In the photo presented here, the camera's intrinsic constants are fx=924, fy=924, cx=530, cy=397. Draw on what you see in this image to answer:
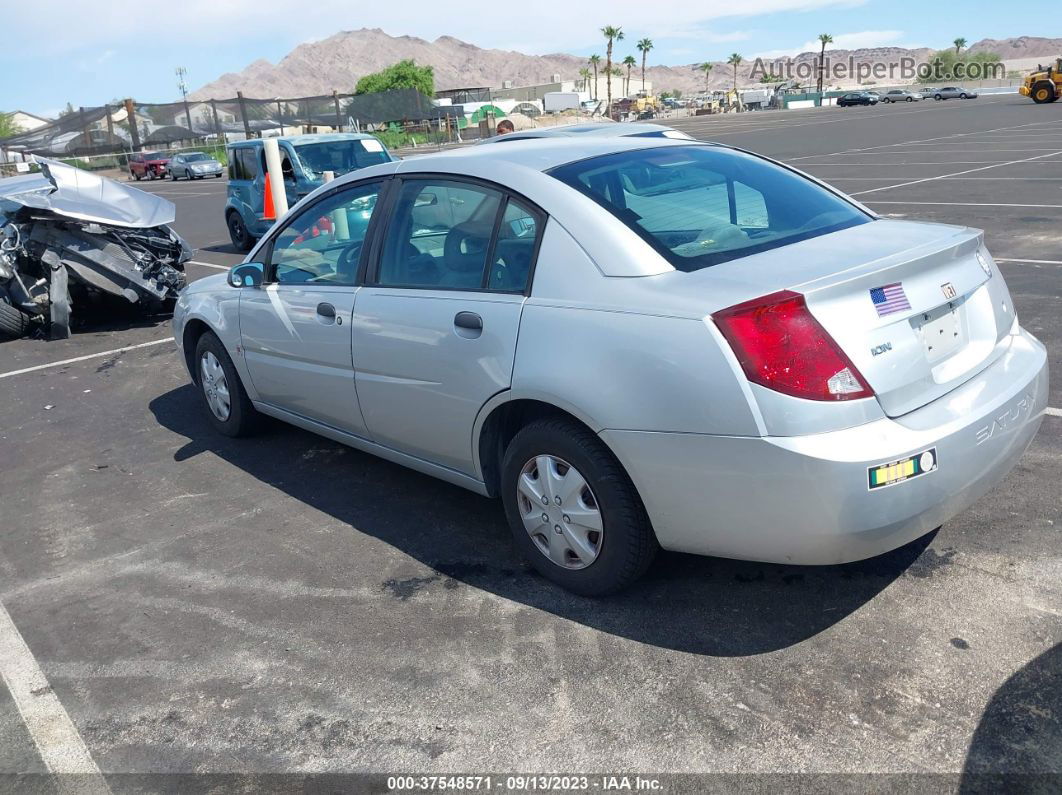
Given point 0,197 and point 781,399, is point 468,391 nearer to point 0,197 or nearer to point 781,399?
point 781,399

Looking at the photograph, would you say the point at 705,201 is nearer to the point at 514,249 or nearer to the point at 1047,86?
the point at 514,249

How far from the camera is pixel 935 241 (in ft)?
11.1

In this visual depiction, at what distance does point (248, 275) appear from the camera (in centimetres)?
503

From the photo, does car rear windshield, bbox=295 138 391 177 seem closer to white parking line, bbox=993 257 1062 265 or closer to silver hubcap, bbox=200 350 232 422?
silver hubcap, bbox=200 350 232 422

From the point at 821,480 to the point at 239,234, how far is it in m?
13.8

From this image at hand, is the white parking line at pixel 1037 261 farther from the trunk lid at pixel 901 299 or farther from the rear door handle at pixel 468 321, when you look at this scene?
the rear door handle at pixel 468 321

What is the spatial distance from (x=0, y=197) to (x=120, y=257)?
117 centimetres

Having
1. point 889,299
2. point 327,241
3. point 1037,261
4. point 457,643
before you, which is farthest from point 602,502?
point 1037,261

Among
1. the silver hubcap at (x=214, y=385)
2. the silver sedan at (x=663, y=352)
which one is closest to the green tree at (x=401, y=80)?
the silver hubcap at (x=214, y=385)

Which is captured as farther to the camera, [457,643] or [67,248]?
[67,248]

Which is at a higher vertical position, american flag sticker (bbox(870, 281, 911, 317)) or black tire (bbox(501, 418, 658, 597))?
american flag sticker (bbox(870, 281, 911, 317))

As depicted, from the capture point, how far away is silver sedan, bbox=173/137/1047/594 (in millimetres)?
2871

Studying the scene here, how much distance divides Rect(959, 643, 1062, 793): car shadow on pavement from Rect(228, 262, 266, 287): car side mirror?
3.94 m

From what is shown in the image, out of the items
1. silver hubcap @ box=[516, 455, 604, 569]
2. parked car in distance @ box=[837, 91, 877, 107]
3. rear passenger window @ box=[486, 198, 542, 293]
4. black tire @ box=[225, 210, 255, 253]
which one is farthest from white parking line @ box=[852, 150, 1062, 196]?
parked car in distance @ box=[837, 91, 877, 107]
